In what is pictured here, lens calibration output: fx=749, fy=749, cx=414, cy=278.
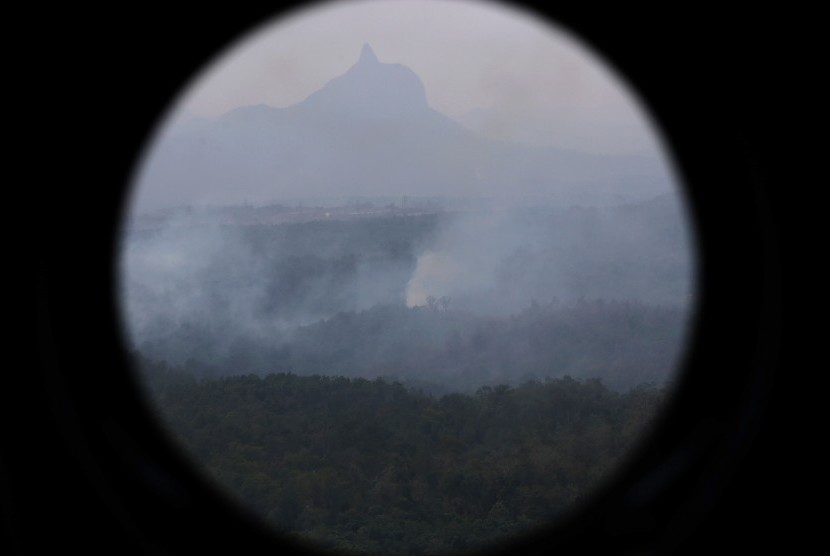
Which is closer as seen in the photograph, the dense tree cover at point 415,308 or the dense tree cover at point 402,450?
the dense tree cover at point 402,450

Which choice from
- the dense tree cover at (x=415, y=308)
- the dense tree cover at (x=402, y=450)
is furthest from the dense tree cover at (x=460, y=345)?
the dense tree cover at (x=402, y=450)

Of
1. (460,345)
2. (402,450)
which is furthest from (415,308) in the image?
(402,450)

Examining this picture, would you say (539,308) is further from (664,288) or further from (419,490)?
(419,490)

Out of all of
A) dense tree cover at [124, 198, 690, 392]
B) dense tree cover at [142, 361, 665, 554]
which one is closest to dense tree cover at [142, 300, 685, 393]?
dense tree cover at [124, 198, 690, 392]

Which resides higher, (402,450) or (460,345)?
(460,345)

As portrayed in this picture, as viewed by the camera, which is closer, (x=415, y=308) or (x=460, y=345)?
(x=460, y=345)

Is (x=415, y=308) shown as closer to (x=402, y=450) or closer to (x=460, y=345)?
(x=460, y=345)

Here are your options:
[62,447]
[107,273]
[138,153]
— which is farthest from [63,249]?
[62,447]

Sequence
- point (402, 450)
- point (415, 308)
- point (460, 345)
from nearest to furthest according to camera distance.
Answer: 1. point (402, 450)
2. point (460, 345)
3. point (415, 308)

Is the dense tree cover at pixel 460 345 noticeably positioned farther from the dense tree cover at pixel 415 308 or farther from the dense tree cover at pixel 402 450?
the dense tree cover at pixel 402 450
